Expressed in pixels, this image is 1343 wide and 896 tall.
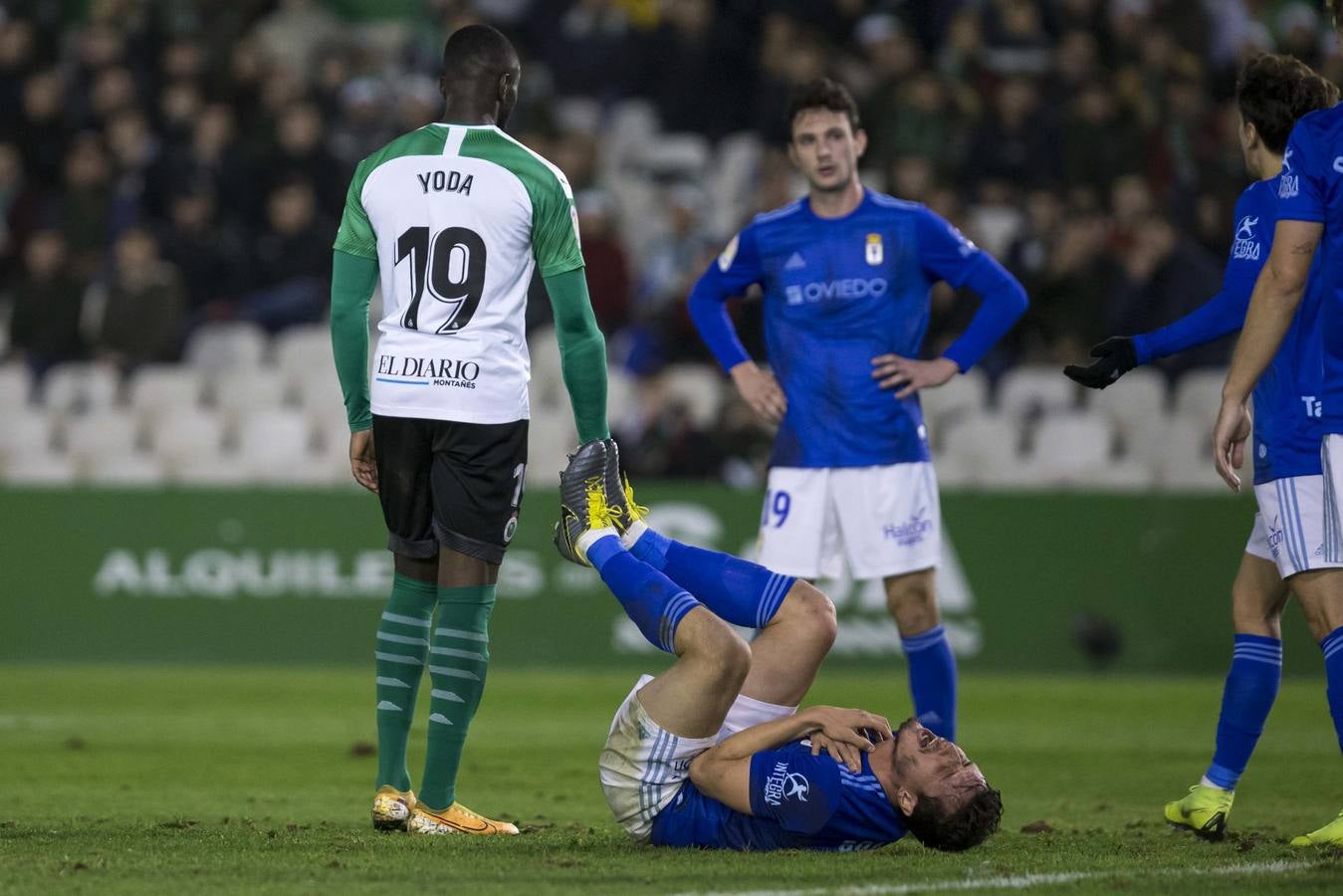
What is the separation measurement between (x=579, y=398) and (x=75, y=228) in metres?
11.1

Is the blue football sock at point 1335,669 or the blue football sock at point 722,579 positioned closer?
the blue football sock at point 1335,669

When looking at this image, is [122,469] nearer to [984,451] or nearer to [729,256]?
[984,451]

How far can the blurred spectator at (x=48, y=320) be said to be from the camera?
14.7 metres

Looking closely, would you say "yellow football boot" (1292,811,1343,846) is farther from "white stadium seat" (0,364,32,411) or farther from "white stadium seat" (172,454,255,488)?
"white stadium seat" (0,364,32,411)

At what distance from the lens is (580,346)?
5777 millimetres

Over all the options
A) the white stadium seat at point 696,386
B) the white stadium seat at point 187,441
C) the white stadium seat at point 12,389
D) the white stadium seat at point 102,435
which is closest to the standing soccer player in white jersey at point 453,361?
the white stadium seat at point 696,386

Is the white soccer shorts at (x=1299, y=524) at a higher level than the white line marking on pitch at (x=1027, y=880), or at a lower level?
higher

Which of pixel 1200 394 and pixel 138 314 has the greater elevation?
pixel 138 314

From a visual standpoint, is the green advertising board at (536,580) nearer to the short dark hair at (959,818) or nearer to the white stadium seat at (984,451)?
the white stadium seat at (984,451)

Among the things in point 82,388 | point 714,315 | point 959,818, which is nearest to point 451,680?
point 959,818

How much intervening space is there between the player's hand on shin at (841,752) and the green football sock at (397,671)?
1.44 m

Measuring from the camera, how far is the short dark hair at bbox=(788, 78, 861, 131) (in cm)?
743

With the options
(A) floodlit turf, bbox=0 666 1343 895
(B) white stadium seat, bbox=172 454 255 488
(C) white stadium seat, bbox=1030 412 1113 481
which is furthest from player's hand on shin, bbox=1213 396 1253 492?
(B) white stadium seat, bbox=172 454 255 488

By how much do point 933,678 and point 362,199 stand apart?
10.1ft
